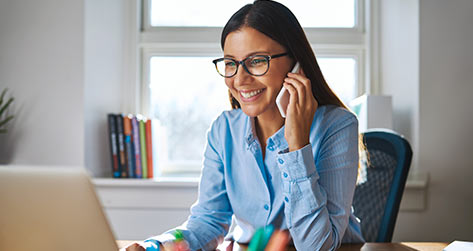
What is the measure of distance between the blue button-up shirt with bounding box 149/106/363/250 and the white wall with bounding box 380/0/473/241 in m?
1.13

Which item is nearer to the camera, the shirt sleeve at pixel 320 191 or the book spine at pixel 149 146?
the shirt sleeve at pixel 320 191

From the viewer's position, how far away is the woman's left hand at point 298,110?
122 centimetres

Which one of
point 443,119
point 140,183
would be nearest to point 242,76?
point 140,183

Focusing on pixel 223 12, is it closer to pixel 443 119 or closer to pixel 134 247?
pixel 443 119

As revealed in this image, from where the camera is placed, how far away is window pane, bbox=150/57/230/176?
2766 millimetres

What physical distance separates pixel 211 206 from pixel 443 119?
4.72ft

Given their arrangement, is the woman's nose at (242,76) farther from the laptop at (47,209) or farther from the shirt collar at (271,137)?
the laptop at (47,209)

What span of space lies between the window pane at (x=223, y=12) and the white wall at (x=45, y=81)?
21.8 inches

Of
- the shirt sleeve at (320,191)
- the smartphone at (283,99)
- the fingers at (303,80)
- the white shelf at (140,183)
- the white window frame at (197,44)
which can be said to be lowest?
the white shelf at (140,183)

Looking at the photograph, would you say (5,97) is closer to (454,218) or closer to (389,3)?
(389,3)

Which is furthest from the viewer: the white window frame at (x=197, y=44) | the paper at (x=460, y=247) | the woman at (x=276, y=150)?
the white window frame at (x=197, y=44)

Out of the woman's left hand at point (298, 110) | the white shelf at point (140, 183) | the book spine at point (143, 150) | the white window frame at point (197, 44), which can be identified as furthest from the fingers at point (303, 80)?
the white window frame at point (197, 44)

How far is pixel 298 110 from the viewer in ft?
4.09

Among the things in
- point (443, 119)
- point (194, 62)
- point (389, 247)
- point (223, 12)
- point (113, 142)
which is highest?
point (223, 12)
